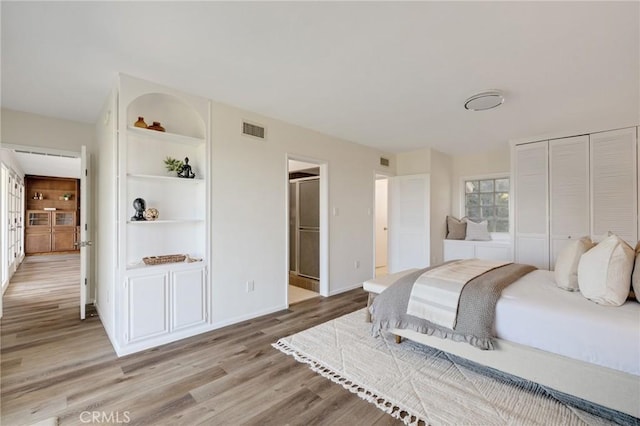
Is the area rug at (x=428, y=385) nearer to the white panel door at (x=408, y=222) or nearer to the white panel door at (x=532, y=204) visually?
the white panel door at (x=408, y=222)

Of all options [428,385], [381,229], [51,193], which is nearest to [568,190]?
[381,229]

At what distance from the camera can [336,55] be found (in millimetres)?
2160

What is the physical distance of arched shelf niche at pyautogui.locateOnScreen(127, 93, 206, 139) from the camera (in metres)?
2.85

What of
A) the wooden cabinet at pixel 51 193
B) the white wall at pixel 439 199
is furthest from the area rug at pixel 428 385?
the wooden cabinet at pixel 51 193

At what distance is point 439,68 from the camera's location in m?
2.35

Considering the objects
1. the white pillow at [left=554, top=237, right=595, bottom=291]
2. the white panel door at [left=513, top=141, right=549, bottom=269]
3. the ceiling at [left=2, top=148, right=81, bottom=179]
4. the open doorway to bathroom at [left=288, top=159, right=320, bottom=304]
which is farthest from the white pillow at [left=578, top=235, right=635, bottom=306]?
the ceiling at [left=2, top=148, right=81, bottom=179]

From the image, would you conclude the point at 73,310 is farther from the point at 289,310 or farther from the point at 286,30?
the point at 286,30

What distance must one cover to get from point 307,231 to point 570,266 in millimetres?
3421

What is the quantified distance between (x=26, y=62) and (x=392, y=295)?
11.5 feet

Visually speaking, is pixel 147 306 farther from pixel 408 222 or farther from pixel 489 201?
pixel 489 201

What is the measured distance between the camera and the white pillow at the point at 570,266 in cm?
214

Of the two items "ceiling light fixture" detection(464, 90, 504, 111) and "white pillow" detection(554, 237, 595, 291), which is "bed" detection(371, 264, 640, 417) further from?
"ceiling light fixture" detection(464, 90, 504, 111)

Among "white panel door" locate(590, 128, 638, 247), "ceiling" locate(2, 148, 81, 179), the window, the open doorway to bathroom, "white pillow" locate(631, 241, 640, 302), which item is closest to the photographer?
"white pillow" locate(631, 241, 640, 302)

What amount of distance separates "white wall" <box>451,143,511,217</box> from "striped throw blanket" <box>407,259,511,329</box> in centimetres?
353
